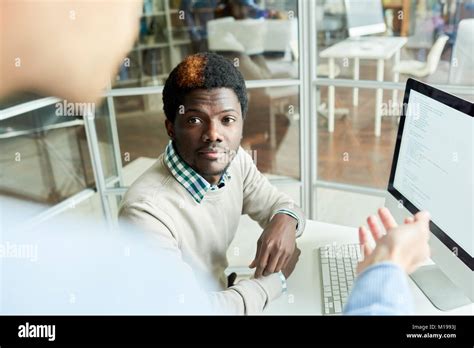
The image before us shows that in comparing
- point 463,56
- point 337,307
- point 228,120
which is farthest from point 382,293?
point 463,56

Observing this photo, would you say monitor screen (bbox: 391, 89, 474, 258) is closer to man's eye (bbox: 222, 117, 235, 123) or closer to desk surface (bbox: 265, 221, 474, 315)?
desk surface (bbox: 265, 221, 474, 315)

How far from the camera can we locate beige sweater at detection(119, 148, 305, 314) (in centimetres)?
81

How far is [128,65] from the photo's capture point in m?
1.92

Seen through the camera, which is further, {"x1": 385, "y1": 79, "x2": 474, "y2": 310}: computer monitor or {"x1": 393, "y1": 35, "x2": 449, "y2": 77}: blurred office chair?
{"x1": 393, "y1": 35, "x2": 449, "y2": 77}: blurred office chair

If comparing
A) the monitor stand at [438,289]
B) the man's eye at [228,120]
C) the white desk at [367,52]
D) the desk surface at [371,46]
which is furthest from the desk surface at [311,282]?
the desk surface at [371,46]

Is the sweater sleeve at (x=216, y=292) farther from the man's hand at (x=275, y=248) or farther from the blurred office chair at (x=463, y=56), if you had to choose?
the blurred office chair at (x=463, y=56)

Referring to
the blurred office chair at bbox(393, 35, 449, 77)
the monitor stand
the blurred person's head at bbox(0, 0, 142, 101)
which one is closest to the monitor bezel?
the monitor stand

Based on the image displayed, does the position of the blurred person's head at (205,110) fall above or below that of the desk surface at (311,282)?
above

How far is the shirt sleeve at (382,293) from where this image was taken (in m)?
0.49

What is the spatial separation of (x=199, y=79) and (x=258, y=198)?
0.38 metres

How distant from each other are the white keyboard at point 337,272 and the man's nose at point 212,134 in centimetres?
38
